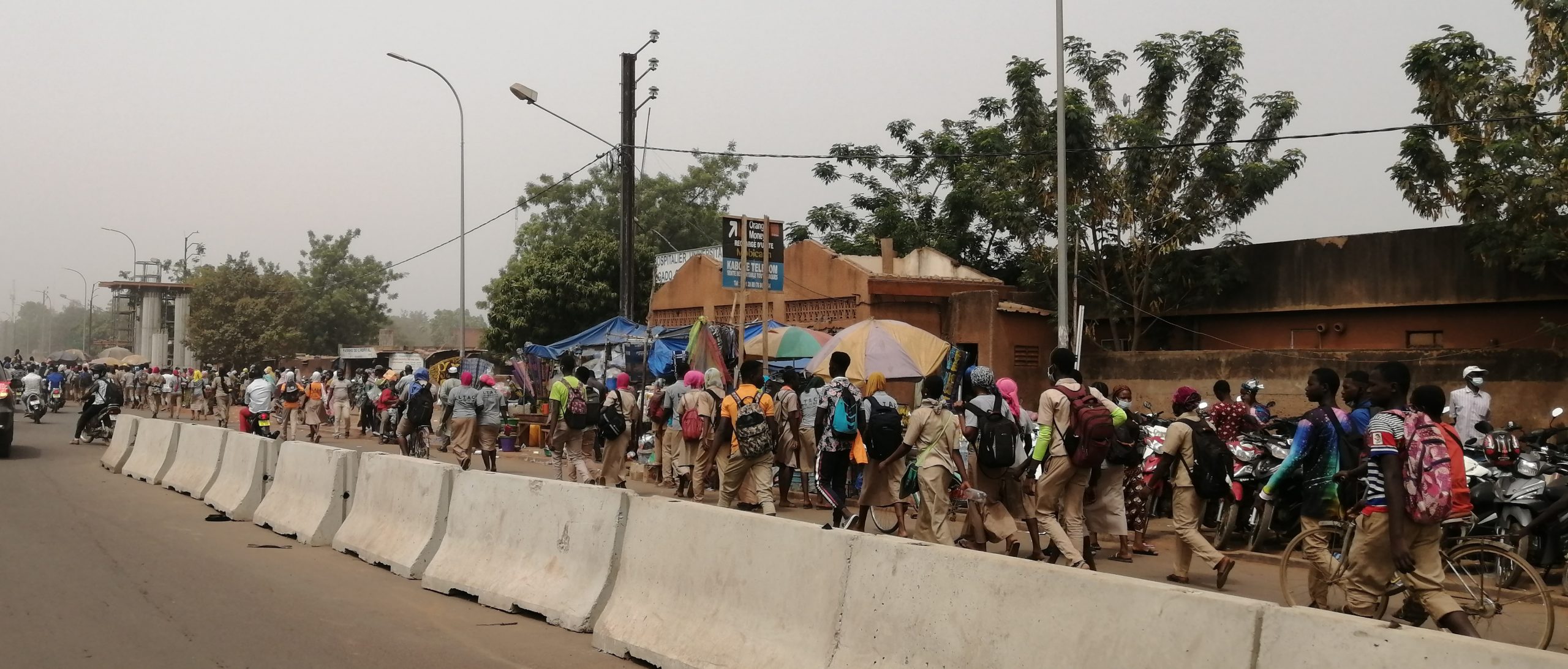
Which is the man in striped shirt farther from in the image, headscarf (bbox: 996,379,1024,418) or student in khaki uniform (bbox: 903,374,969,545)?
headscarf (bbox: 996,379,1024,418)

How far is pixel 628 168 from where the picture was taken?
23.3m

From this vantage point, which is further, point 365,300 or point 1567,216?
Answer: point 365,300

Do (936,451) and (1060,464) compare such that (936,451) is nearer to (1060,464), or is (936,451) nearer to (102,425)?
(1060,464)

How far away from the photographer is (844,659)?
525 centimetres

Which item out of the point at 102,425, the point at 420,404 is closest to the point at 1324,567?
the point at 420,404

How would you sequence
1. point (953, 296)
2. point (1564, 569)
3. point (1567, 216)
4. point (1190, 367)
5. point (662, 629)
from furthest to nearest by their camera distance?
point (953, 296), point (1190, 367), point (1567, 216), point (1564, 569), point (662, 629)

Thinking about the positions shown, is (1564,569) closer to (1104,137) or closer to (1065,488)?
(1065,488)

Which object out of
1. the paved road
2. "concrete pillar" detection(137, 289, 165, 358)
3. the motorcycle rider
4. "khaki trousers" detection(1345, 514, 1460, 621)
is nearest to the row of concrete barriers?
the paved road

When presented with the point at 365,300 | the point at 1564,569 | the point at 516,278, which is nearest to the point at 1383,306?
the point at 1564,569

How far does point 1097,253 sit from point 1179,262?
156 centimetres

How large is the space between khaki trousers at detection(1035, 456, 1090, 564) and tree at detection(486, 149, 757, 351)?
27.2 metres

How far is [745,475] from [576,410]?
132 inches

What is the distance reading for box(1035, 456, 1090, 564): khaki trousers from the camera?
898cm

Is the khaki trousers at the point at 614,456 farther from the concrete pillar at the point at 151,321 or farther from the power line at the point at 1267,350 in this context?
the concrete pillar at the point at 151,321
